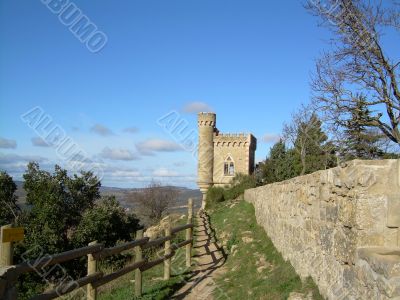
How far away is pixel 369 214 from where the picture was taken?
4078 mm

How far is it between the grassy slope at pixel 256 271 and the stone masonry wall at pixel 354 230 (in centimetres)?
38

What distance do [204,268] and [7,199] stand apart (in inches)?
845

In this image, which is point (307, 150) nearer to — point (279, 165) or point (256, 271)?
point (279, 165)

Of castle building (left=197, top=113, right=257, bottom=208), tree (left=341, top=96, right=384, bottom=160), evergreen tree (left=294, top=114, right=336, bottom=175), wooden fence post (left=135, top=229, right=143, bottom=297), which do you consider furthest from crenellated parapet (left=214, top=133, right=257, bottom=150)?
wooden fence post (left=135, top=229, right=143, bottom=297)

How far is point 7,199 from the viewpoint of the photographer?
2762 centimetres

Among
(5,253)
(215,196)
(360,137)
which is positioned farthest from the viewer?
(215,196)

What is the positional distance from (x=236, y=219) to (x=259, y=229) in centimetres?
395

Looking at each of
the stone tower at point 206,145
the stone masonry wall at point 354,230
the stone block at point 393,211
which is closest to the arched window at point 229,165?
the stone tower at point 206,145

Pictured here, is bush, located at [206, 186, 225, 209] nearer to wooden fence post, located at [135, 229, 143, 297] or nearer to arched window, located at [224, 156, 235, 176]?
arched window, located at [224, 156, 235, 176]

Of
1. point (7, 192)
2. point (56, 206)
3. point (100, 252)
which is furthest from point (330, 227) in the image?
point (7, 192)

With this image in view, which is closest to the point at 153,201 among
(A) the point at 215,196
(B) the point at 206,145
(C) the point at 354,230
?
(B) the point at 206,145

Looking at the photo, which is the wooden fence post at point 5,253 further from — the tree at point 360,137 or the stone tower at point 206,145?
the stone tower at point 206,145

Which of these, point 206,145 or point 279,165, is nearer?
point 279,165

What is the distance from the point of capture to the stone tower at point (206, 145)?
5071 centimetres
